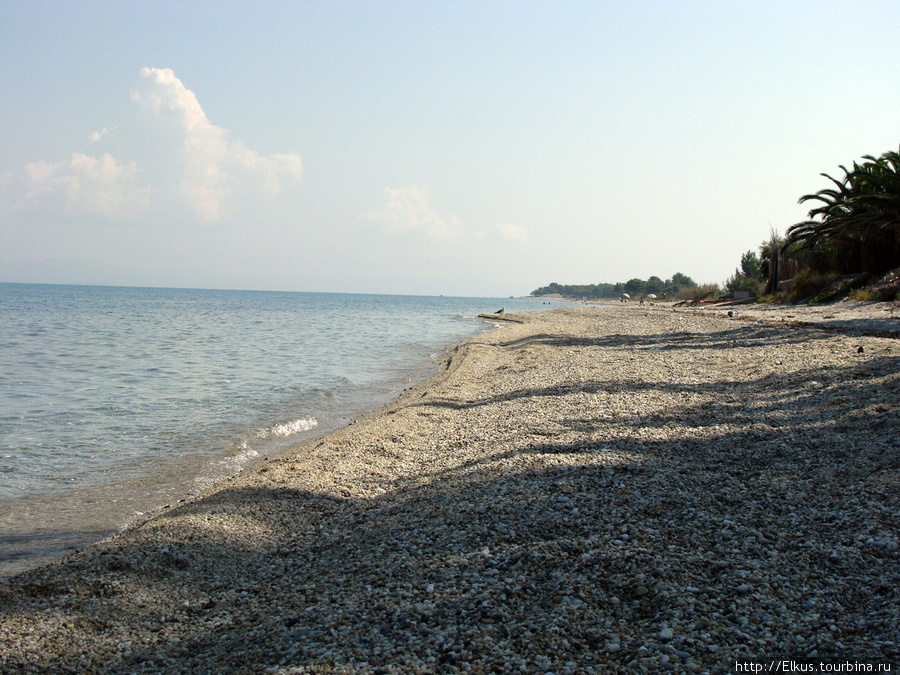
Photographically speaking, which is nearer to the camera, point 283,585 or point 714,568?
point 714,568

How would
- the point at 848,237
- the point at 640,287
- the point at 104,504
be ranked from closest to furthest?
the point at 104,504
the point at 848,237
the point at 640,287

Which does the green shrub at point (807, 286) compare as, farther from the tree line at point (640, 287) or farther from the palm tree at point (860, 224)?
the tree line at point (640, 287)

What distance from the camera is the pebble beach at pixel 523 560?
2.83m

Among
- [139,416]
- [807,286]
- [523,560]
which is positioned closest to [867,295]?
[807,286]

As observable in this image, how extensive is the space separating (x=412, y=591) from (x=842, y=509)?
10.5ft

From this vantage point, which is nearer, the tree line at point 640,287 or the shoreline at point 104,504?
the shoreline at point 104,504

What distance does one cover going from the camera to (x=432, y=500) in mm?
5121

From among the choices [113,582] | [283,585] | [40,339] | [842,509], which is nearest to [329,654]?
[283,585]

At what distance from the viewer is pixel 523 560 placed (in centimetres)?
368

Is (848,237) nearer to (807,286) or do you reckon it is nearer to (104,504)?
(807,286)

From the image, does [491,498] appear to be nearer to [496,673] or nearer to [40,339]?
[496,673]

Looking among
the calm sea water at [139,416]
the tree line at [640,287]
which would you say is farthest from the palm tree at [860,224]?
the tree line at [640,287]

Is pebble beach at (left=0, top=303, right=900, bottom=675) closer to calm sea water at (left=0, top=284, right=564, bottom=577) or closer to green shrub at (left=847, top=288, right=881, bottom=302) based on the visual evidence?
calm sea water at (left=0, top=284, right=564, bottom=577)

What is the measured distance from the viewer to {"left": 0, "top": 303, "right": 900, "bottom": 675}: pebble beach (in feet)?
9.29
